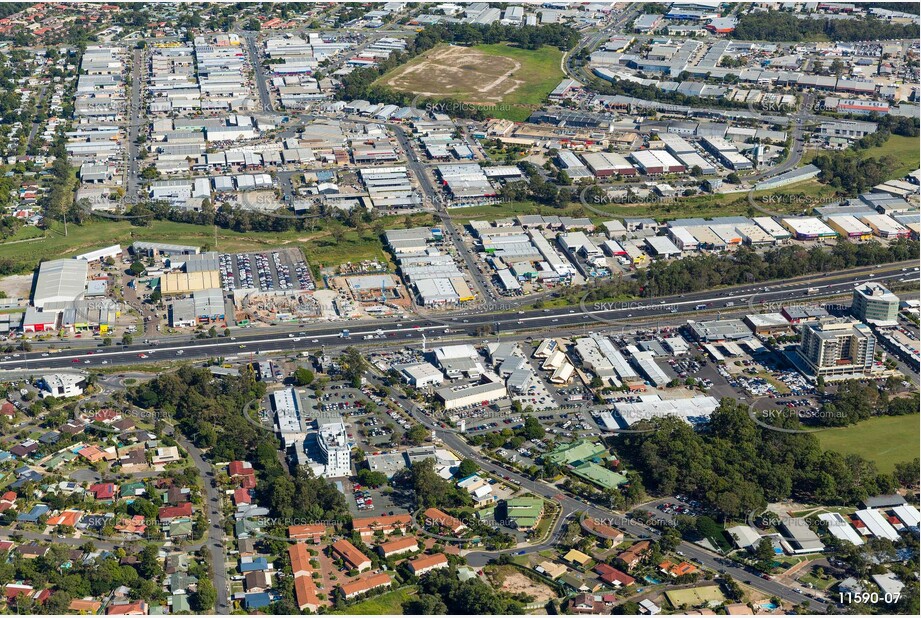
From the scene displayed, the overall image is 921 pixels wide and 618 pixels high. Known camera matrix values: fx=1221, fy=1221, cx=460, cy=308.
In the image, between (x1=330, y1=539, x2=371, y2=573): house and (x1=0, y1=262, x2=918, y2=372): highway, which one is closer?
(x1=330, y1=539, x2=371, y2=573): house

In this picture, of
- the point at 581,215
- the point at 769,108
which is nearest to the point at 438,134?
the point at 581,215

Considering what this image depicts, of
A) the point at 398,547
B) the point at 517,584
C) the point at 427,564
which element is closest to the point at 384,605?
the point at 427,564

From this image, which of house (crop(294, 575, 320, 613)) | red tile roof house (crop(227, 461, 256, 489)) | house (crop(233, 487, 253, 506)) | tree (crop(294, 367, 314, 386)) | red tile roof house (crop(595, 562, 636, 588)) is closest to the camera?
house (crop(294, 575, 320, 613))

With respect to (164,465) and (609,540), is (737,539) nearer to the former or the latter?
(609,540)

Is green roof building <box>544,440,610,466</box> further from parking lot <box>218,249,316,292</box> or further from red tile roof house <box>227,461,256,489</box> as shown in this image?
parking lot <box>218,249,316,292</box>

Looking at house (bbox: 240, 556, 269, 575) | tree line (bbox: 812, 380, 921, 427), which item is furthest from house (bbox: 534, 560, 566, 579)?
tree line (bbox: 812, 380, 921, 427)

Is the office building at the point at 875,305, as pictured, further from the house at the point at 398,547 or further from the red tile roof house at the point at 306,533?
the red tile roof house at the point at 306,533
